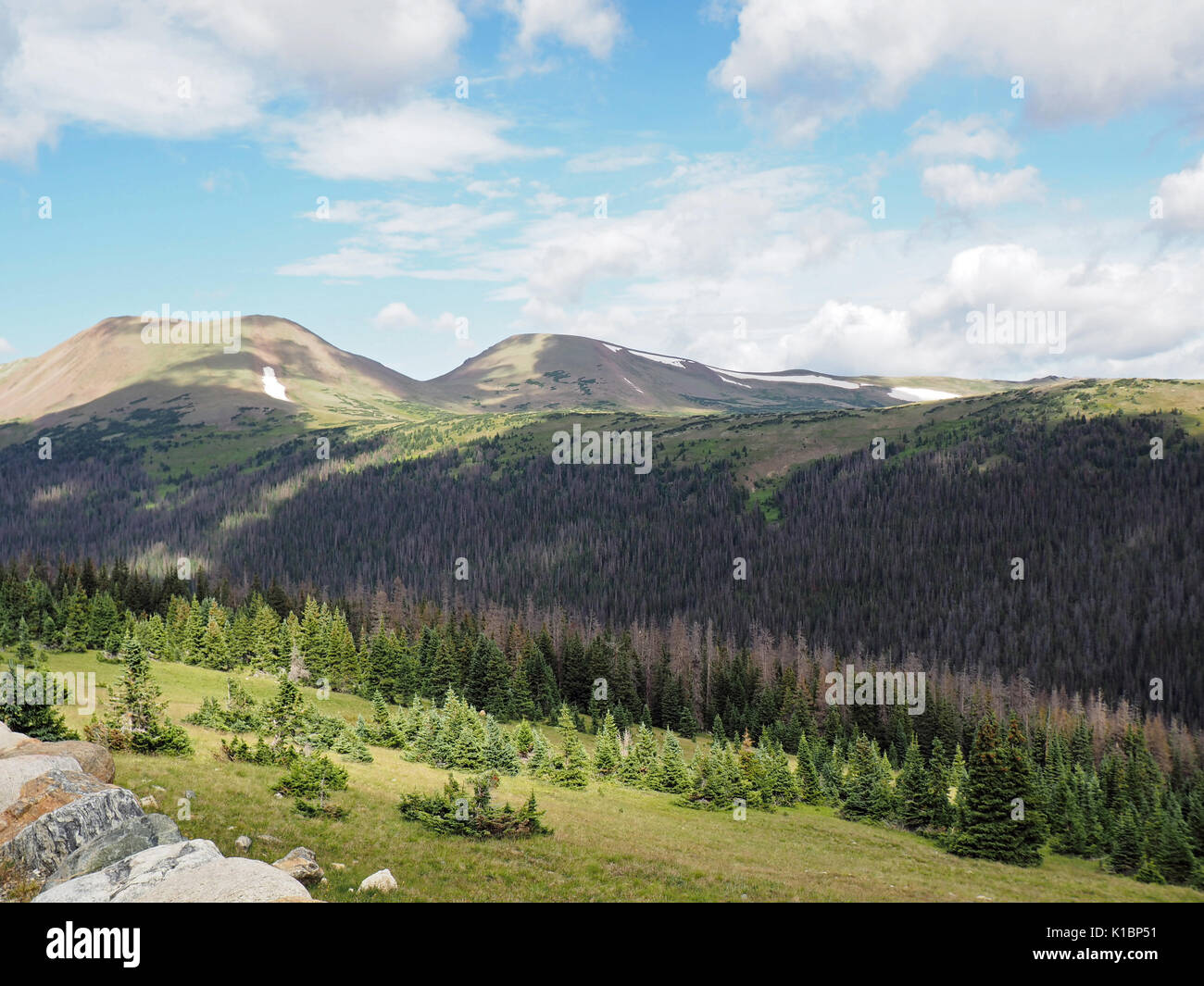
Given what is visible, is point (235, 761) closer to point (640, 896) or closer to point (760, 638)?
point (640, 896)

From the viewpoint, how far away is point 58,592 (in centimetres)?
10088

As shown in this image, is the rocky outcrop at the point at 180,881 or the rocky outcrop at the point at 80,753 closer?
the rocky outcrop at the point at 180,881

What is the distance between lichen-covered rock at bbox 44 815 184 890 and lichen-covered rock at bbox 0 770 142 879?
50 centimetres

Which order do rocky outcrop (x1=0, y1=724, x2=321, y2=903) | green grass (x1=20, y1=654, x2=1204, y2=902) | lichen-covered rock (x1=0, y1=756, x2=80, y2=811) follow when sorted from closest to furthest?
rocky outcrop (x1=0, y1=724, x2=321, y2=903) → lichen-covered rock (x1=0, y1=756, x2=80, y2=811) → green grass (x1=20, y1=654, x2=1204, y2=902)

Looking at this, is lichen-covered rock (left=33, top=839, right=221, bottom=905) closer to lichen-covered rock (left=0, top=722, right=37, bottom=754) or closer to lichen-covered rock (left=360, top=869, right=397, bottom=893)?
lichen-covered rock (left=360, top=869, right=397, bottom=893)

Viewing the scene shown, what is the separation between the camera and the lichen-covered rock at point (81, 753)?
27659mm

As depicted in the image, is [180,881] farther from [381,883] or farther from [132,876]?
[381,883]

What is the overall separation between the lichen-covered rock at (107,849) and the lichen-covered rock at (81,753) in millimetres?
8237

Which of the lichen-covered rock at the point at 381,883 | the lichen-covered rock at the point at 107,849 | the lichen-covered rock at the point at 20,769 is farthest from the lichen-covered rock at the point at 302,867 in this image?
A: the lichen-covered rock at the point at 20,769

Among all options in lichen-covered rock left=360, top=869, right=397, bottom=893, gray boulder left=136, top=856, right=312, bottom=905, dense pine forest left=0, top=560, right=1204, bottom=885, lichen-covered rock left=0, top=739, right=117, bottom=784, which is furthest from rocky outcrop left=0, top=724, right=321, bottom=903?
dense pine forest left=0, top=560, right=1204, bottom=885

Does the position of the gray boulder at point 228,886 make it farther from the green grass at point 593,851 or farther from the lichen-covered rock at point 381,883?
the lichen-covered rock at point 381,883

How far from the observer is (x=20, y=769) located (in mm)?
23656

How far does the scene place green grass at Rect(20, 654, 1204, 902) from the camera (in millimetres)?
26266

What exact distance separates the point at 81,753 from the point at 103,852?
1196 cm
